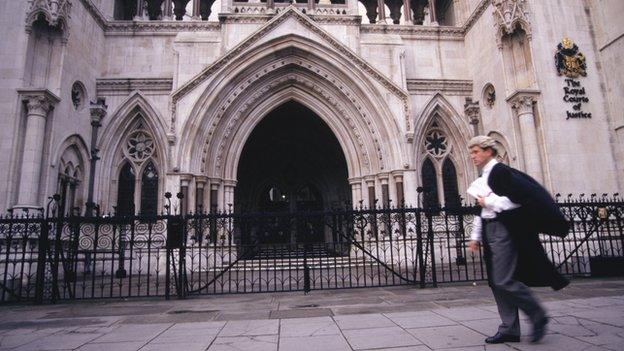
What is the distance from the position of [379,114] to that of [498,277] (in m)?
12.8

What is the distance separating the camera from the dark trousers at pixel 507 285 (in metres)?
3.79

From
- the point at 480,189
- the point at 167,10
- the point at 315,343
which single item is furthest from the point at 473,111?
the point at 315,343

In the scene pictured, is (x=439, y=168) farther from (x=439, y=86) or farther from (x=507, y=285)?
(x=507, y=285)

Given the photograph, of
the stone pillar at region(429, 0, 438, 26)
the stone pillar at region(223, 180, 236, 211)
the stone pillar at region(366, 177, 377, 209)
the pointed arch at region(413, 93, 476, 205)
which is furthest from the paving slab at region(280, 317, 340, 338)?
the stone pillar at region(429, 0, 438, 26)

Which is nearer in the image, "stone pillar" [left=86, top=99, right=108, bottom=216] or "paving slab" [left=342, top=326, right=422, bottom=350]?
"paving slab" [left=342, top=326, right=422, bottom=350]

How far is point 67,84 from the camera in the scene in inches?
560

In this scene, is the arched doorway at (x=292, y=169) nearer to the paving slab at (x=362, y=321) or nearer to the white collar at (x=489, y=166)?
the paving slab at (x=362, y=321)

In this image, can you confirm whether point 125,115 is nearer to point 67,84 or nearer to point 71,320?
point 67,84

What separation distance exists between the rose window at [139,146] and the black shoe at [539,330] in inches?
637

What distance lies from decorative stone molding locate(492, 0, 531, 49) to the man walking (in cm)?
1282

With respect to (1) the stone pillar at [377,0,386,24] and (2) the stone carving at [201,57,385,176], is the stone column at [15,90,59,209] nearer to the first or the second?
(2) the stone carving at [201,57,385,176]

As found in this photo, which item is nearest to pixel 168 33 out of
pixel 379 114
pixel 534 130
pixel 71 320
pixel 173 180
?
pixel 173 180

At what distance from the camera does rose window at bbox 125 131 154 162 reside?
55.1 ft

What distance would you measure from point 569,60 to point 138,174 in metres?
17.6
